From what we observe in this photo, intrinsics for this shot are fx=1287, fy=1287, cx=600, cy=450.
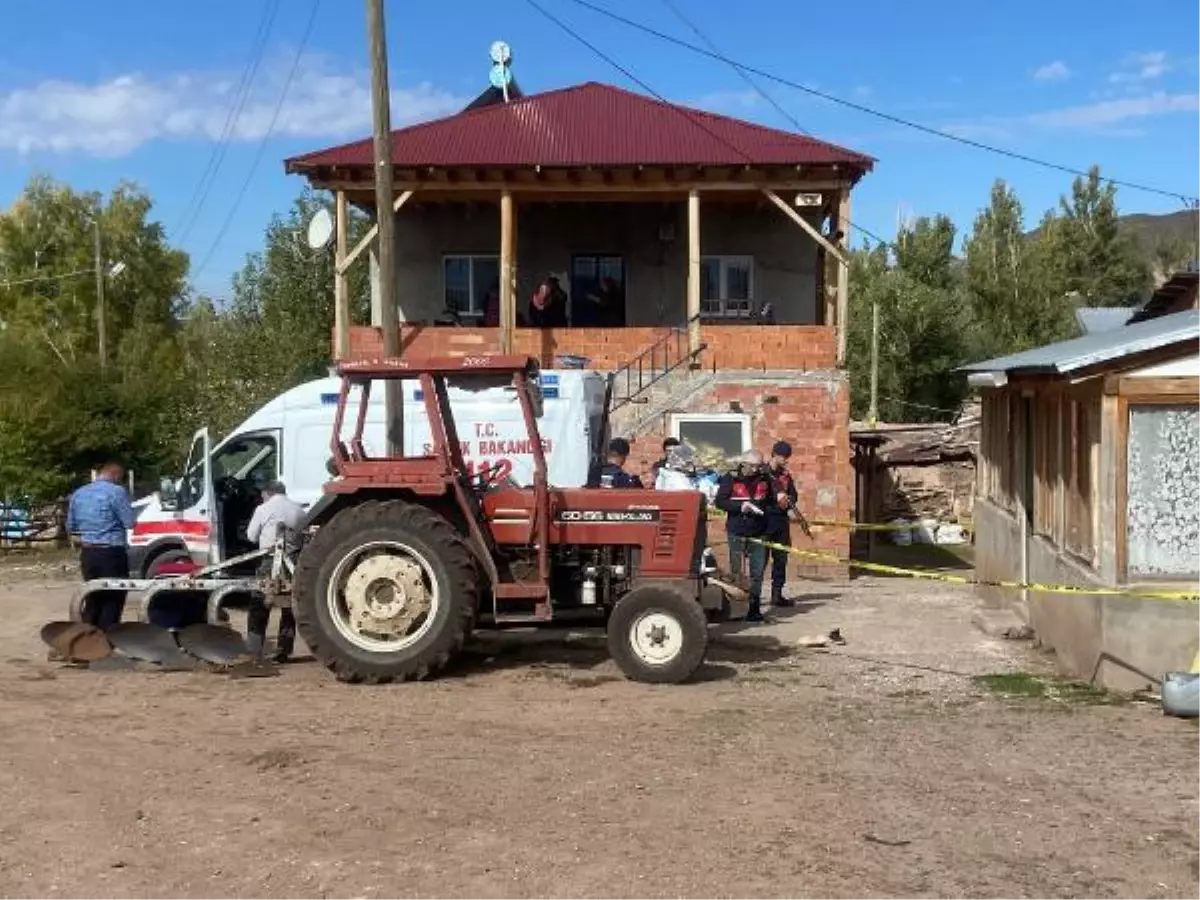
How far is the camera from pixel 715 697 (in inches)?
350

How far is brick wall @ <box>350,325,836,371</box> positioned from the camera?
746 inches

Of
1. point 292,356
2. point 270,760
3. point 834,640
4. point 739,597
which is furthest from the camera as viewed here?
point 292,356

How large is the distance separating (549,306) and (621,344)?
1.74 m

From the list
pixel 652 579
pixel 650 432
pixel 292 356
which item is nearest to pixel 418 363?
pixel 652 579

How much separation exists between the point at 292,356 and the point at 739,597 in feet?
65.2

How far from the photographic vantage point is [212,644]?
10.3 m

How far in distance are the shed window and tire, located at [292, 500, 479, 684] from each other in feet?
15.2

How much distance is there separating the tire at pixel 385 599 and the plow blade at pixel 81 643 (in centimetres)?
201

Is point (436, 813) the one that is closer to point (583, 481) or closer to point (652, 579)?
point (652, 579)

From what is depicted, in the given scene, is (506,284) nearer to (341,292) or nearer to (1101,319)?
(341,292)

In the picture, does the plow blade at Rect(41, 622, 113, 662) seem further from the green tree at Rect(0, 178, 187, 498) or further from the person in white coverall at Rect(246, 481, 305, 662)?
the green tree at Rect(0, 178, 187, 498)

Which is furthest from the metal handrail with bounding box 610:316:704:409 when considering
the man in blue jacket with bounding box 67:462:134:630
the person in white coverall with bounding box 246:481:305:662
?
the man in blue jacket with bounding box 67:462:134:630

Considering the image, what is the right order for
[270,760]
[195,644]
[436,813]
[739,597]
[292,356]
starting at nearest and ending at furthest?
[436,813] → [270,760] → [195,644] → [739,597] → [292,356]

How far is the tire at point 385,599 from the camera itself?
30.3 ft
